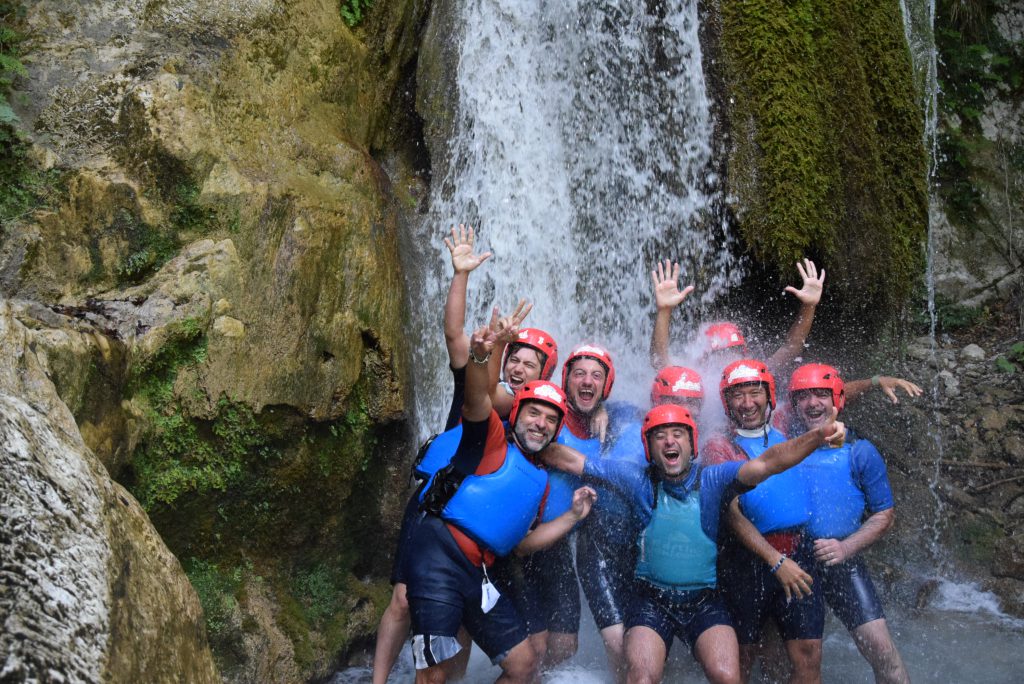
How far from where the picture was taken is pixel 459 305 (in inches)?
150

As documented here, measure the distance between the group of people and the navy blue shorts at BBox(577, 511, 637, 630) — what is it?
1cm

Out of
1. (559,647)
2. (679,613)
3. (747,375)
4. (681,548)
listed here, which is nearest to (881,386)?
(747,375)

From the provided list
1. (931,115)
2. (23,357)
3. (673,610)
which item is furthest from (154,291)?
(931,115)

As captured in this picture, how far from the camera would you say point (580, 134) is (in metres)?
6.29

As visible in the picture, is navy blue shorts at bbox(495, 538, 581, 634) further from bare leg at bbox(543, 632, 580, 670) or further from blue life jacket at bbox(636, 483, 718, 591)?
blue life jacket at bbox(636, 483, 718, 591)

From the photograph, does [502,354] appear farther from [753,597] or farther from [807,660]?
[807,660]

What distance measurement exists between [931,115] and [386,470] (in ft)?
17.1

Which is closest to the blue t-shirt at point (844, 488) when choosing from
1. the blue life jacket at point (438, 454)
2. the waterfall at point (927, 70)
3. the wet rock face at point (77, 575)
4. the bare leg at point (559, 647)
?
the bare leg at point (559, 647)

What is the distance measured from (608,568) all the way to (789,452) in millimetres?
1190

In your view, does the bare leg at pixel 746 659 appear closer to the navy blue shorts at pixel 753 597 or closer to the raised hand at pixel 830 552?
the navy blue shorts at pixel 753 597

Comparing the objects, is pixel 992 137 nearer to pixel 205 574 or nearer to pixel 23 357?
pixel 205 574

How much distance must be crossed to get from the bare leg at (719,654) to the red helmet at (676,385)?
3.71 feet

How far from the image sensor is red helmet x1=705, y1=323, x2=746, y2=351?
525cm

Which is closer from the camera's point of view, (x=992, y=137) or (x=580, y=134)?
(x=580, y=134)
